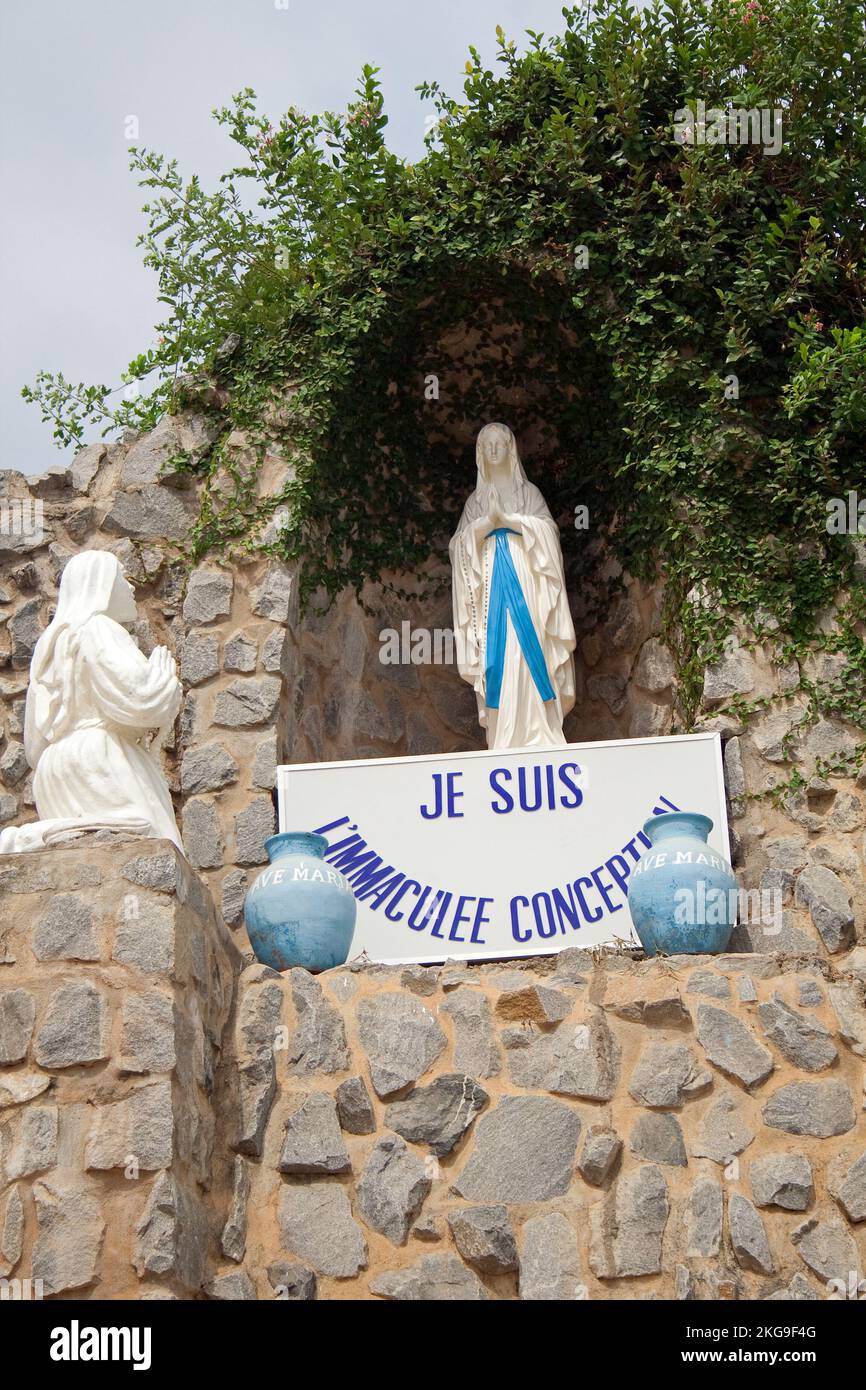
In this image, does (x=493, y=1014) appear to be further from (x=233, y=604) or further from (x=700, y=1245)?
(x=233, y=604)

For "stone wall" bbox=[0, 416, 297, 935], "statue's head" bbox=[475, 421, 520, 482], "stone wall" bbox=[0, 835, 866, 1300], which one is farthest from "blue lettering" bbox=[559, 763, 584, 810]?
"statue's head" bbox=[475, 421, 520, 482]

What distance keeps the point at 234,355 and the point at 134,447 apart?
29.2 inches

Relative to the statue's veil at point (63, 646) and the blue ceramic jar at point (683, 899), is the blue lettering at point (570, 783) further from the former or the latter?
the statue's veil at point (63, 646)

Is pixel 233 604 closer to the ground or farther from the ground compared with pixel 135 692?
farther from the ground

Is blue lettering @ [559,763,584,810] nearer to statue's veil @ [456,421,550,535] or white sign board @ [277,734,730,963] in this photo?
white sign board @ [277,734,730,963]

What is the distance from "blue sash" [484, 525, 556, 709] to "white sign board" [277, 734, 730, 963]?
2.41 feet

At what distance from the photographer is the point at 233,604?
32.0ft

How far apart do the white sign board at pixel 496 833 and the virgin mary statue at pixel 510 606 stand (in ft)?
1.61

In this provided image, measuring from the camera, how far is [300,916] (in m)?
7.55

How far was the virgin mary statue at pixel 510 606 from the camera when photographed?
9.30m

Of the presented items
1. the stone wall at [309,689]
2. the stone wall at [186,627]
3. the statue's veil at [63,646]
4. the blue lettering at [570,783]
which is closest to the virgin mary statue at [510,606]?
the blue lettering at [570,783]

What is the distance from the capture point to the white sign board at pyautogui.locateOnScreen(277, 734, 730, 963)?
8.30 meters
